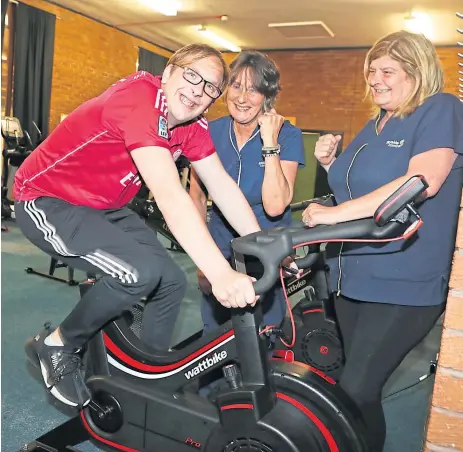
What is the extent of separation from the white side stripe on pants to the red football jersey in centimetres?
6

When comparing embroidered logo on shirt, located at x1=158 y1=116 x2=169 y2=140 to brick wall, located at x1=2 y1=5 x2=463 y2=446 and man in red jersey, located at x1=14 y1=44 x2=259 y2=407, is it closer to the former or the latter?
man in red jersey, located at x1=14 y1=44 x2=259 y2=407

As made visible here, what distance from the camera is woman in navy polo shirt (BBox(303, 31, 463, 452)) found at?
144 cm

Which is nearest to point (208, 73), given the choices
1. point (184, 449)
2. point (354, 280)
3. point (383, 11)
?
point (354, 280)

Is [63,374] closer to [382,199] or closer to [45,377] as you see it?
[45,377]

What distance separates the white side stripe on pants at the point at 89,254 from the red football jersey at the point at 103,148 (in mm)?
63

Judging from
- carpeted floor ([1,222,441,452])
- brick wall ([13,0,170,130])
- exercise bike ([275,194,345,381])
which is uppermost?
brick wall ([13,0,170,130])

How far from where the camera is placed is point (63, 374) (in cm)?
182

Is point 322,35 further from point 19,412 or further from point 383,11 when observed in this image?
point 19,412

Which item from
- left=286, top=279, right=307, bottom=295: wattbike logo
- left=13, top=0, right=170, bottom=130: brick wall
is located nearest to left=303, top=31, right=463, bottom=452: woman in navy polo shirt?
left=286, top=279, right=307, bottom=295: wattbike logo

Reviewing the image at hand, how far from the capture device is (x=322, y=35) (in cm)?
971

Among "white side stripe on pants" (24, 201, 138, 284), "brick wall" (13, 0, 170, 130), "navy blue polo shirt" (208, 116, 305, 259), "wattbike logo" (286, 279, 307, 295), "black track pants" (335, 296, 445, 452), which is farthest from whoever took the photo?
"brick wall" (13, 0, 170, 130)

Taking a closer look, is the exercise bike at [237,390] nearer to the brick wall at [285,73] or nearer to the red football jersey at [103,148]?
the red football jersey at [103,148]

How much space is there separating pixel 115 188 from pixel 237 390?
2.55ft

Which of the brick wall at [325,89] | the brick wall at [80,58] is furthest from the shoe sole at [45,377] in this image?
the brick wall at [325,89]
